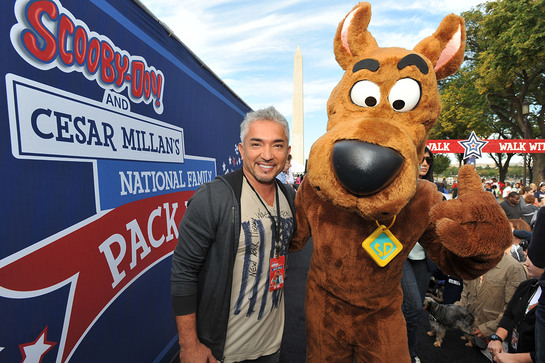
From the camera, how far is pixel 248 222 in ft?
5.01

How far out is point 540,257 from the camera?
169cm

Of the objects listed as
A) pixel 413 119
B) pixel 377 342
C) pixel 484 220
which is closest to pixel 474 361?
pixel 377 342

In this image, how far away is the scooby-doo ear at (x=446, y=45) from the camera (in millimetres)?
1491

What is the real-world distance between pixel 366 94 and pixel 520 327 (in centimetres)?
234

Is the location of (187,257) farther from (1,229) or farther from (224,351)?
(1,229)

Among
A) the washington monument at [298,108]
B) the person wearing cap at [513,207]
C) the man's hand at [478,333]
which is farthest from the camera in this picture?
the washington monument at [298,108]

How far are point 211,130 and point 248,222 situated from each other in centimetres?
242

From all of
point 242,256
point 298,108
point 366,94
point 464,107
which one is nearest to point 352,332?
point 242,256

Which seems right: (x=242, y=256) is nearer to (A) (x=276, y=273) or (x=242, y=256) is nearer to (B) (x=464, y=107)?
(A) (x=276, y=273)

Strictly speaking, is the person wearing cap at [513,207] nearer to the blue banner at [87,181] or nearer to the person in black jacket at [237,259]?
the person in black jacket at [237,259]

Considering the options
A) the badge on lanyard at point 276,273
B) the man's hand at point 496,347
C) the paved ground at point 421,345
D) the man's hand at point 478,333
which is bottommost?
the paved ground at point 421,345

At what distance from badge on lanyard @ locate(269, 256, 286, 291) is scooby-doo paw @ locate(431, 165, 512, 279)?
31.6 inches

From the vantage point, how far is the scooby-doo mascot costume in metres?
1.16

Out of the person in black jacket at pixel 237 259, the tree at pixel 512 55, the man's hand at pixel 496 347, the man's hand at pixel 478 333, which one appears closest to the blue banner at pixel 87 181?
the person in black jacket at pixel 237 259
